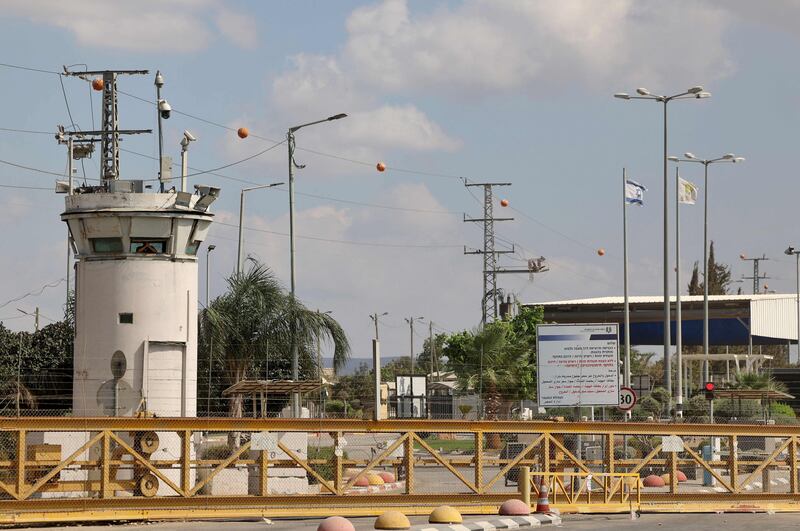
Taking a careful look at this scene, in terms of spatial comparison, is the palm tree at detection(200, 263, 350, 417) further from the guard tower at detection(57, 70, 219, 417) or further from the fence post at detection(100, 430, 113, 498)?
the fence post at detection(100, 430, 113, 498)

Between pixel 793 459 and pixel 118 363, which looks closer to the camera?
pixel 793 459

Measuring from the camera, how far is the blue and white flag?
57938 millimetres

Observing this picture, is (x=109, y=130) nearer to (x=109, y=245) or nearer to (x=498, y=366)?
(x=109, y=245)

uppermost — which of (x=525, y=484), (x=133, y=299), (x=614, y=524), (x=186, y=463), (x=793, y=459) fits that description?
(x=133, y=299)

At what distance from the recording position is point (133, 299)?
1152 inches

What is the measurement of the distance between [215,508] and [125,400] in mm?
5935

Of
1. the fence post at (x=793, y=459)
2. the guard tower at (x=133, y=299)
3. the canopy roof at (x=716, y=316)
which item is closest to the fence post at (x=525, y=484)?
the fence post at (x=793, y=459)

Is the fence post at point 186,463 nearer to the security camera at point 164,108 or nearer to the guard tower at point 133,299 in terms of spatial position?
the guard tower at point 133,299

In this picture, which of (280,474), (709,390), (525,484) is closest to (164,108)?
(280,474)

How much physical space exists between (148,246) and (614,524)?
1297 cm

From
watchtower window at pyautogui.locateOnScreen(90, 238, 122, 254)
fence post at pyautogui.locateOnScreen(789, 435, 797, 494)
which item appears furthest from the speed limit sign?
watchtower window at pyautogui.locateOnScreen(90, 238, 122, 254)

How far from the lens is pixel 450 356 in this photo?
7125cm

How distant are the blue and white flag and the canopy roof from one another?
29598 mm

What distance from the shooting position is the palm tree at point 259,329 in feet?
141
